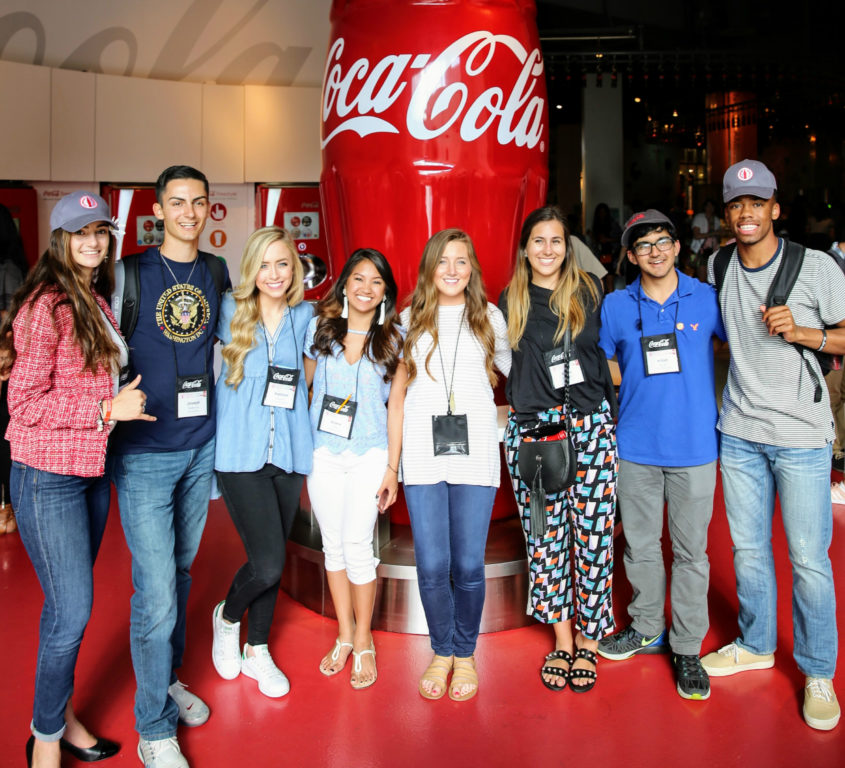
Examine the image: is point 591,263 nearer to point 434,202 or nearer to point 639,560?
point 434,202

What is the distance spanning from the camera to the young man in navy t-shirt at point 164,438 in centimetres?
179

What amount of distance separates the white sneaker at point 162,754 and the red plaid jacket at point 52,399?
0.64m

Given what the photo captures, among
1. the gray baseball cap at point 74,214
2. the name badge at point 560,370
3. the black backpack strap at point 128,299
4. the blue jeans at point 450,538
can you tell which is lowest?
the blue jeans at point 450,538

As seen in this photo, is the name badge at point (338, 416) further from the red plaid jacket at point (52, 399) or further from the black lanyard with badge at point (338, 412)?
the red plaid jacket at point (52, 399)

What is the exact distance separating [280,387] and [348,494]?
1.14ft

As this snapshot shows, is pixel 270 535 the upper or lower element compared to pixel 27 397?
lower

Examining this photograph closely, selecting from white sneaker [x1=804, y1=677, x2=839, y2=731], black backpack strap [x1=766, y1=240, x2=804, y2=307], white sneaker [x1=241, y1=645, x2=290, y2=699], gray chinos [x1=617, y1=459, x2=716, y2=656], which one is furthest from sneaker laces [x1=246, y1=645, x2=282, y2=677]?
black backpack strap [x1=766, y1=240, x2=804, y2=307]

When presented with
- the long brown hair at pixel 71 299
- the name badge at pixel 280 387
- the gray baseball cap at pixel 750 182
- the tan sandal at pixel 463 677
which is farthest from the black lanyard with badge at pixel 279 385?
the gray baseball cap at pixel 750 182

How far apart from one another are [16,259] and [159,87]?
9.95 feet

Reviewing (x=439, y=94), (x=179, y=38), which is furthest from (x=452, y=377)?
(x=179, y=38)

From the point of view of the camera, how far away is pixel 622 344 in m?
2.18

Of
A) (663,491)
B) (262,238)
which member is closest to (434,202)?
(262,238)

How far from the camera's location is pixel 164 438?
6.00 feet

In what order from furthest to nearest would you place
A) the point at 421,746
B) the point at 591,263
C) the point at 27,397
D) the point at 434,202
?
the point at 591,263 → the point at 434,202 → the point at 421,746 → the point at 27,397
